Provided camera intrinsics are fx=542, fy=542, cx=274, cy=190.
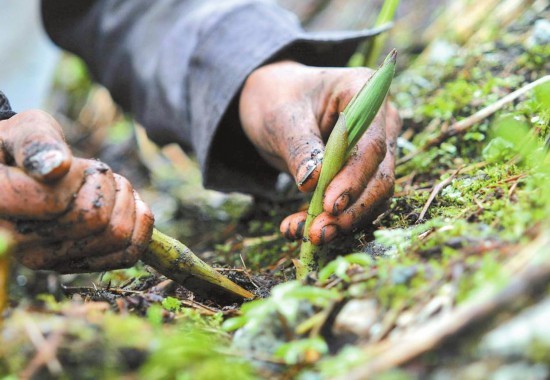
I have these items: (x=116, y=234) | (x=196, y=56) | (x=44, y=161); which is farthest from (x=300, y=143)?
(x=196, y=56)

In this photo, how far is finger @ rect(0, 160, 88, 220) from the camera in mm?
994

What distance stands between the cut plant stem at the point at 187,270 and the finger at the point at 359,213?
0.77 feet

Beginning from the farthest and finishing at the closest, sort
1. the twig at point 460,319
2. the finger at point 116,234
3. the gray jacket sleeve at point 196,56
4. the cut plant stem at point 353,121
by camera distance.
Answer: the gray jacket sleeve at point 196,56, the cut plant stem at point 353,121, the finger at point 116,234, the twig at point 460,319

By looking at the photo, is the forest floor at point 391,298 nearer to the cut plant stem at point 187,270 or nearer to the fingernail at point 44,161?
the cut plant stem at point 187,270

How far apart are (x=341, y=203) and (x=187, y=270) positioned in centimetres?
40

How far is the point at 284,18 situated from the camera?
2.25 meters

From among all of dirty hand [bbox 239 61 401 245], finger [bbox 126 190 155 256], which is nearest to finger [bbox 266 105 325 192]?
dirty hand [bbox 239 61 401 245]

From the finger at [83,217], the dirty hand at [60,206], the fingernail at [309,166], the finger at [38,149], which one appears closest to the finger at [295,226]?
the fingernail at [309,166]

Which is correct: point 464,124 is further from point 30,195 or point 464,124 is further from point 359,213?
point 30,195

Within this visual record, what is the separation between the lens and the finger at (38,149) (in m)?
0.97

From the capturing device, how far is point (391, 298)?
0.83 m

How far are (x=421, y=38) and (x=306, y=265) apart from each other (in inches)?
89.3

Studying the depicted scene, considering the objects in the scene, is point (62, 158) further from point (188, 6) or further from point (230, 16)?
point (188, 6)

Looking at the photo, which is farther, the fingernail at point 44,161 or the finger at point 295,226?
the finger at point 295,226
